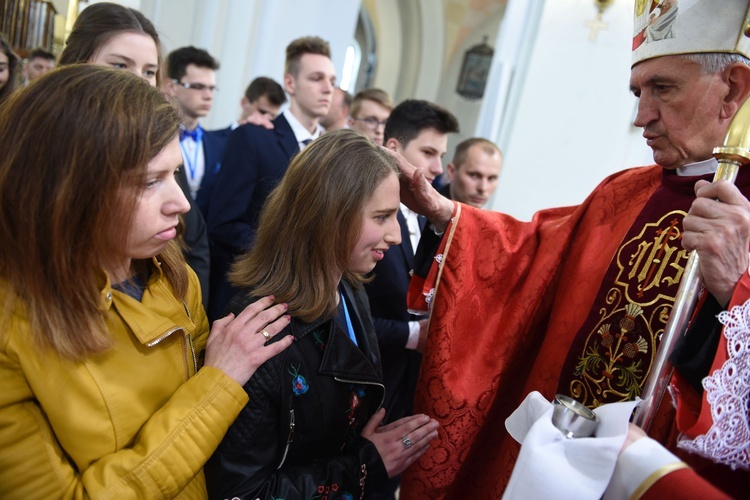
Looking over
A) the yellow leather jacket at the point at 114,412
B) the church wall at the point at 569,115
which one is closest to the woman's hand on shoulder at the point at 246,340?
the yellow leather jacket at the point at 114,412

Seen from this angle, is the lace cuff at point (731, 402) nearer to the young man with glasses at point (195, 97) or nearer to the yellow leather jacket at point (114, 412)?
the yellow leather jacket at point (114, 412)

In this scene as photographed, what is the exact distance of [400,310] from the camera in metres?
2.82

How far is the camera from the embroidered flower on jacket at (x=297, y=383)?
1640 millimetres

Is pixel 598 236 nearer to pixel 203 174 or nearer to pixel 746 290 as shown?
pixel 746 290

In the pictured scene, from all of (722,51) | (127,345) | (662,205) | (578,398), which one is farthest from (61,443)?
(722,51)

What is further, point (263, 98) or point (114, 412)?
point (263, 98)

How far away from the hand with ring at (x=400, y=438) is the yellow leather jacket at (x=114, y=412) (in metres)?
0.57

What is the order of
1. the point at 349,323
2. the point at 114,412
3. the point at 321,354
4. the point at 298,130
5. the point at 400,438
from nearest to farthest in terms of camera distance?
1. the point at 114,412
2. the point at 321,354
3. the point at 400,438
4. the point at 349,323
5. the point at 298,130

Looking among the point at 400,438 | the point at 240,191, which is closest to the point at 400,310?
the point at 400,438

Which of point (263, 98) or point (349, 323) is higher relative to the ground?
point (263, 98)

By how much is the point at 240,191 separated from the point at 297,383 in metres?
1.76

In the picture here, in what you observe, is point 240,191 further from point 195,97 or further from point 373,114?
point 373,114

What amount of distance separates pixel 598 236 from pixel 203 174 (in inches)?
110

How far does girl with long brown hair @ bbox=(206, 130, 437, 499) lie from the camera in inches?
62.0
